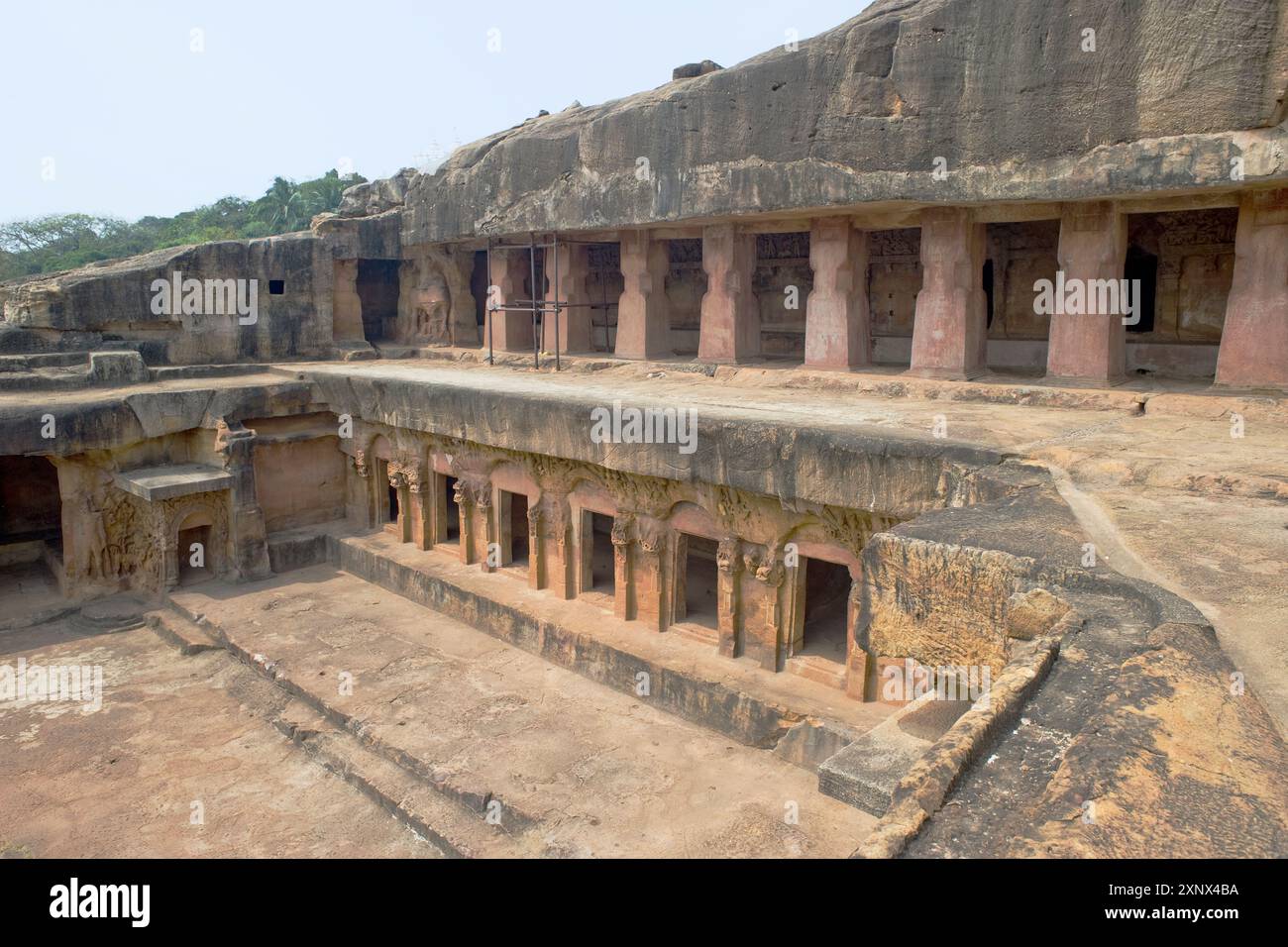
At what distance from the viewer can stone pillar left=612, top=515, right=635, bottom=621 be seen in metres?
9.09

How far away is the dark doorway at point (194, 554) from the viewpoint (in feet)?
38.3

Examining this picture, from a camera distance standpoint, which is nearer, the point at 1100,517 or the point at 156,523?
the point at 1100,517

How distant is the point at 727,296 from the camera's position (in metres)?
10.9

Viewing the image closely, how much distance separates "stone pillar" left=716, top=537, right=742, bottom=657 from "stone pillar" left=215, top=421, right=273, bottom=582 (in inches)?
260

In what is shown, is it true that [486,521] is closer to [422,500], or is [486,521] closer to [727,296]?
[422,500]

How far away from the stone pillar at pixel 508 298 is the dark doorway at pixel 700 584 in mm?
4717

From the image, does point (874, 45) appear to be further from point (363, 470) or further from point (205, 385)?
point (205, 385)

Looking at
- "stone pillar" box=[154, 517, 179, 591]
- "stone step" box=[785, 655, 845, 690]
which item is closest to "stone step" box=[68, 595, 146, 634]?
"stone pillar" box=[154, 517, 179, 591]

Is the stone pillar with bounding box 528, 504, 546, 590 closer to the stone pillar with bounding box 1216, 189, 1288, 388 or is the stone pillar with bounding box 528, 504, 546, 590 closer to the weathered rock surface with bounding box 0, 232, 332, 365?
the stone pillar with bounding box 1216, 189, 1288, 388

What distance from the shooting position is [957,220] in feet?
29.2

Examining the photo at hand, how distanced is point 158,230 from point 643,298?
144 feet

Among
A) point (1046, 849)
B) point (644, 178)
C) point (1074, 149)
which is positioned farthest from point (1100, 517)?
point (644, 178)

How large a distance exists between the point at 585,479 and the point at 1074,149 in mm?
5396

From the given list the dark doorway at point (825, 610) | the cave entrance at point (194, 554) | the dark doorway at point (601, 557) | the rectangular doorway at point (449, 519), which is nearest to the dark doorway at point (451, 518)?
the rectangular doorway at point (449, 519)
